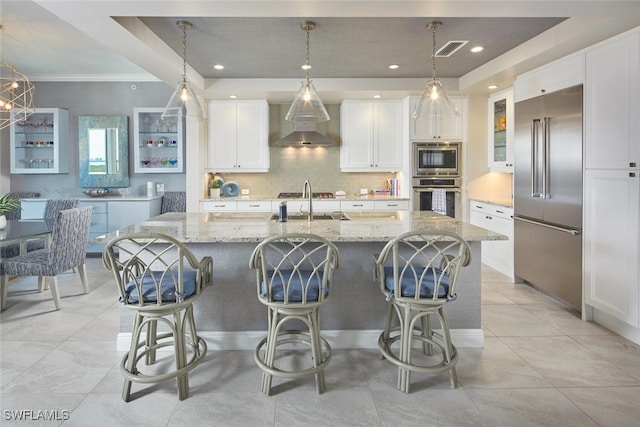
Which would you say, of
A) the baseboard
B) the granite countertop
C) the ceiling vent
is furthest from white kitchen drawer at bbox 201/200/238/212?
the ceiling vent

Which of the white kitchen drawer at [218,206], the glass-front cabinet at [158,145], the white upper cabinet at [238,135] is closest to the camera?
the white kitchen drawer at [218,206]

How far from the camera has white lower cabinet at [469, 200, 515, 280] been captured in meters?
4.86

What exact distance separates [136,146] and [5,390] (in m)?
4.46

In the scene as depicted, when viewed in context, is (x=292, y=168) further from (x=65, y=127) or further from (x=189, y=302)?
(x=189, y=302)

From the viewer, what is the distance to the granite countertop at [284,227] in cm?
259

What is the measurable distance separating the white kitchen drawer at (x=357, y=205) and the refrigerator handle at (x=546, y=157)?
93.2 inches

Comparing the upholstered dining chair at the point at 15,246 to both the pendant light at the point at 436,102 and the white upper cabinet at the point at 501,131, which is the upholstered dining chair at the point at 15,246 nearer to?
the pendant light at the point at 436,102

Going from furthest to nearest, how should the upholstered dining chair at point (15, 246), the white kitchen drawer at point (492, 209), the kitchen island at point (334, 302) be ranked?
the white kitchen drawer at point (492, 209) < the upholstered dining chair at point (15, 246) < the kitchen island at point (334, 302)

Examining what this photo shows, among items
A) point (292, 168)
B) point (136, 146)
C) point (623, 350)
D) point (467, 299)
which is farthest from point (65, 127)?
point (623, 350)

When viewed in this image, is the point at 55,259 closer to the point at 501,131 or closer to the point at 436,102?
A: the point at 436,102

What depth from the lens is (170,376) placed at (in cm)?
229

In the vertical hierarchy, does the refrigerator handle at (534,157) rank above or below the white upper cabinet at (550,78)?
below

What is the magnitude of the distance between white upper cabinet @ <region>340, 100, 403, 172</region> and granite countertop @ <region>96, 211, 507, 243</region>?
245 centimetres

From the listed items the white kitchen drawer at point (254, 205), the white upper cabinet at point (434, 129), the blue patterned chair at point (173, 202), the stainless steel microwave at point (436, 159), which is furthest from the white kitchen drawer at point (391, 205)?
the blue patterned chair at point (173, 202)
